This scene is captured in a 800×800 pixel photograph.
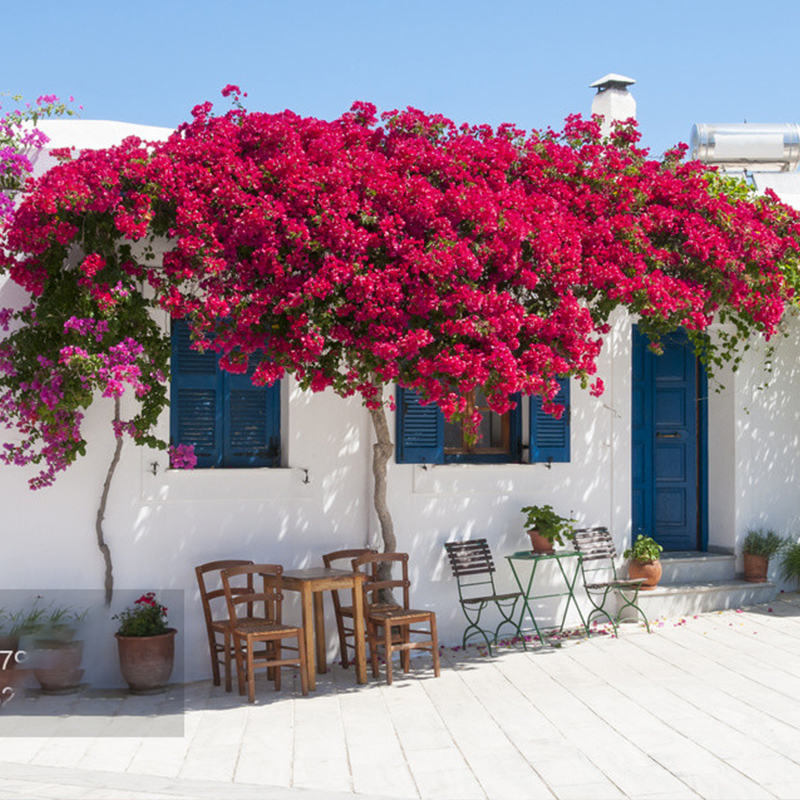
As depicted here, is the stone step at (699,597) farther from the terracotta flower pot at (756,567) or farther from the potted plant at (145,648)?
the potted plant at (145,648)

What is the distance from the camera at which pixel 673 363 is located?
426 inches

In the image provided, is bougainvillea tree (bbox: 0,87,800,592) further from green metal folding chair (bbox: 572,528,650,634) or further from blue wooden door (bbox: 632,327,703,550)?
blue wooden door (bbox: 632,327,703,550)

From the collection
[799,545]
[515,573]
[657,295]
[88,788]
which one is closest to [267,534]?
[515,573]

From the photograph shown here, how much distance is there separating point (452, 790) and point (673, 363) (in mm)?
6501

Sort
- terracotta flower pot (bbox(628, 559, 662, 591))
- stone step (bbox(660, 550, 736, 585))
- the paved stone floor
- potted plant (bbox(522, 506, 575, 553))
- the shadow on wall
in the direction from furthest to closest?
the shadow on wall, stone step (bbox(660, 550, 736, 585)), terracotta flower pot (bbox(628, 559, 662, 591)), potted plant (bbox(522, 506, 575, 553)), the paved stone floor

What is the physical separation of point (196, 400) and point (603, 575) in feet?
13.7

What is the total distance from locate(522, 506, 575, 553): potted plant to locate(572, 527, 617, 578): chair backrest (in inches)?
8.8

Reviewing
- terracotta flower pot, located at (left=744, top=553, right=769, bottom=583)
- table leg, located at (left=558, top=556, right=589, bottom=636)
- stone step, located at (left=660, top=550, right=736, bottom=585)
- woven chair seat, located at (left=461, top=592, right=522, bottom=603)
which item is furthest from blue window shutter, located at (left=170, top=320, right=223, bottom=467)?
terracotta flower pot, located at (left=744, top=553, right=769, bottom=583)

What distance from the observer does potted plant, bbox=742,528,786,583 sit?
10.3 metres

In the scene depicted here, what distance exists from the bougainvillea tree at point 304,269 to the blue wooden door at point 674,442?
2.83m

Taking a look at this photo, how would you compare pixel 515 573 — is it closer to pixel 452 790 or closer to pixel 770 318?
pixel 770 318

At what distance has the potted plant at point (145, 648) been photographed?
7.36 m

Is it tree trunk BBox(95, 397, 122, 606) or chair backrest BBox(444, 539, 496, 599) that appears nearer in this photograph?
tree trunk BBox(95, 397, 122, 606)

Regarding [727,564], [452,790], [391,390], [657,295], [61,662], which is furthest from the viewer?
[727,564]
